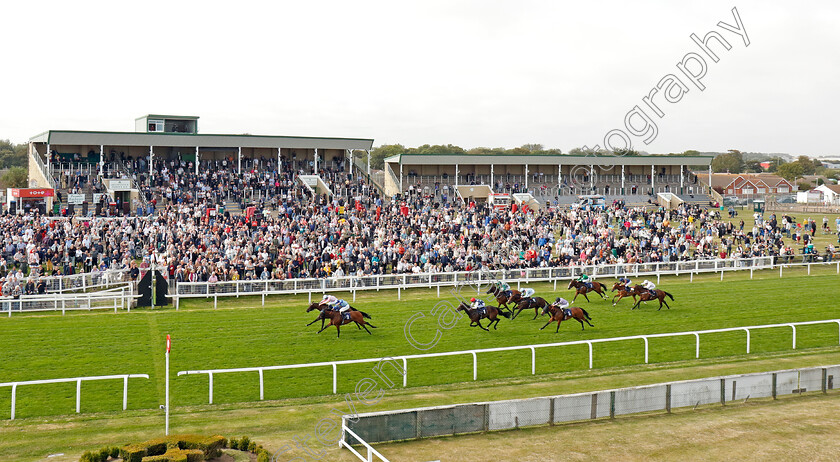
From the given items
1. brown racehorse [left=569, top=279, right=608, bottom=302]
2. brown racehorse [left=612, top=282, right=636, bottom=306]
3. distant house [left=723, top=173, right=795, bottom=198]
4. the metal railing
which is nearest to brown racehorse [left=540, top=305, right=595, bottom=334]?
brown racehorse [left=612, top=282, right=636, bottom=306]

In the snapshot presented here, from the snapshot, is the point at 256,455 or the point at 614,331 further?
the point at 614,331

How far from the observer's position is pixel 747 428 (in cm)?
1215

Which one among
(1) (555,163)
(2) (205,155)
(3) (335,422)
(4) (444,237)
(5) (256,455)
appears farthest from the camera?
(1) (555,163)

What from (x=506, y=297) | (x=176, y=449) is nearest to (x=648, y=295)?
(x=506, y=297)

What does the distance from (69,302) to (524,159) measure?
99.9ft

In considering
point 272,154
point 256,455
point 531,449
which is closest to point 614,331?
point 531,449

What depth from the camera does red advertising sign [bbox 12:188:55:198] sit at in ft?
105

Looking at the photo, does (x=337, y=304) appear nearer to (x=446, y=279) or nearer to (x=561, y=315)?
(x=561, y=315)

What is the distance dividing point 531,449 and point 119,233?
2105cm

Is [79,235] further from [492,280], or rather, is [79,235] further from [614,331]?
[614,331]

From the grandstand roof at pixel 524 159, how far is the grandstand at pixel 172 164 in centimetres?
291

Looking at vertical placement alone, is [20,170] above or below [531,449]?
above

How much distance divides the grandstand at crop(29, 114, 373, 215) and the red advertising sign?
0.84 meters

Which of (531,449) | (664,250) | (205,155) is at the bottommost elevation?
(531,449)
